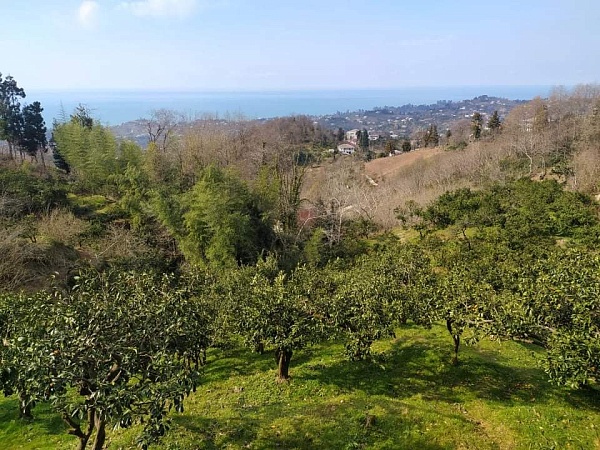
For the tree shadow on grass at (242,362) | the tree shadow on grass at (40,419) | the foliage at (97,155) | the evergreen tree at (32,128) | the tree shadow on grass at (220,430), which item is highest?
the evergreen tree at (32,128)

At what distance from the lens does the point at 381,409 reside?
945cm

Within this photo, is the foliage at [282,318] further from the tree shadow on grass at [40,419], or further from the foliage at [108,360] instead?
the tree shadow on grass at [40,419]

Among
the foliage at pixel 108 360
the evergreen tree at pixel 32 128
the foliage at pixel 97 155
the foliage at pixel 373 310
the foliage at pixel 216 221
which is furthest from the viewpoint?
the evergreen tree at pixel 32 128

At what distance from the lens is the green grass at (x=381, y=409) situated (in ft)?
27.3

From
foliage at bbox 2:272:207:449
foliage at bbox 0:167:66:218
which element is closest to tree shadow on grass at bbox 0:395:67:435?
foliage at bbox 2:272:207:449

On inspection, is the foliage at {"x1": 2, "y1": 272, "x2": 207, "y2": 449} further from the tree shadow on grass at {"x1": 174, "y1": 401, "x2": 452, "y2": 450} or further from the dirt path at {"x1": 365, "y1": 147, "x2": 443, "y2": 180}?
the dirt path at {"x1": 365, "y1": 147, "x2": 443, "y2": 180}

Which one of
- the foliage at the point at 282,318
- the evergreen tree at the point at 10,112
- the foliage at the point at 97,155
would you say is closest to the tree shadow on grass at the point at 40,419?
the foliage at the point at 282,318

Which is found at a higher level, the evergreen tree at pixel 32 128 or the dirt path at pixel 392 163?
the evergreen tree at pixel 32 128

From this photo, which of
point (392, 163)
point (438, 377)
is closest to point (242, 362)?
point (438, 377)

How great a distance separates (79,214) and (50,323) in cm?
2496

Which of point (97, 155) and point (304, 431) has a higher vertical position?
point (97, 155)

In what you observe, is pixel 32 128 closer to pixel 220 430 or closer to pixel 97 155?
pixel 97 155

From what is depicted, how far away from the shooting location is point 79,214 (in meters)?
28.3

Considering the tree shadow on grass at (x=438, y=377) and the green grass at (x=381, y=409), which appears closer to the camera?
the green grass at (x=381, y=409)
